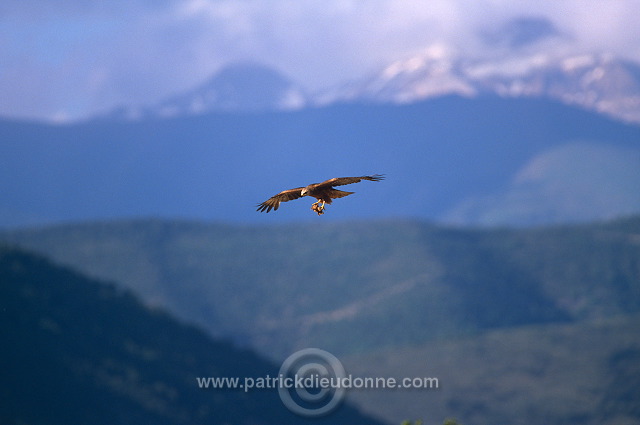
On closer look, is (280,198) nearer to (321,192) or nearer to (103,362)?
(321,192)

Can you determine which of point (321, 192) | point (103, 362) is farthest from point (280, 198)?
point (103, 362)

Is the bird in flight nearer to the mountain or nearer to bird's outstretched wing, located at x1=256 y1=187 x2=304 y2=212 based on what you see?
bird's outstretched wing, located at x1=256 y1=187 x2=304 y2=212

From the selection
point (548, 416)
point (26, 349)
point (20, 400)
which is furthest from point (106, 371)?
point (548, 416)

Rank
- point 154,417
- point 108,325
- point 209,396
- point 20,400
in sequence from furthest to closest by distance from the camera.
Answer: point 108,325, point 209,396, point 154,417, point 20,400

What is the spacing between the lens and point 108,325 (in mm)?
177250

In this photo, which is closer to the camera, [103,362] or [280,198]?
[280,198]

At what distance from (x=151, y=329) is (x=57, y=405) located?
4349 centimetres

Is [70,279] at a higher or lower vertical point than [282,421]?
higher

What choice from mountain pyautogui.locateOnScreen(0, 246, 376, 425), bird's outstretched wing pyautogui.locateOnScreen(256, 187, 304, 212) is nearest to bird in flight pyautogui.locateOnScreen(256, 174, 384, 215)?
bird's outstretched wing pyautogui.locateOnScreen(256, 187, 304, 212)

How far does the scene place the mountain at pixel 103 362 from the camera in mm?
142625

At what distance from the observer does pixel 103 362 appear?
161 m

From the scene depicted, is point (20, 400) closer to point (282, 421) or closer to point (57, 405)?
point (57, 405)

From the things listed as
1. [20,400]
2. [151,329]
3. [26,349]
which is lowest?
[20,400]

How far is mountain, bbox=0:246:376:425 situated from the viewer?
468 ft
